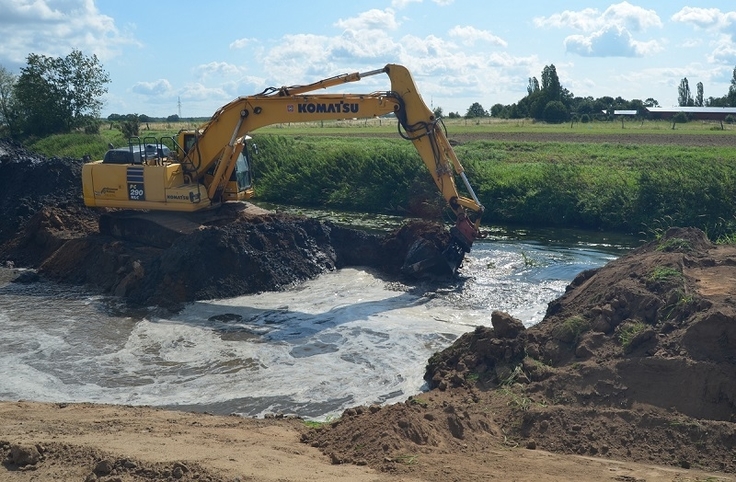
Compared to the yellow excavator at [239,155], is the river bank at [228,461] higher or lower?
lower

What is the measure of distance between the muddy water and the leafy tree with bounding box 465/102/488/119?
72.9 meters

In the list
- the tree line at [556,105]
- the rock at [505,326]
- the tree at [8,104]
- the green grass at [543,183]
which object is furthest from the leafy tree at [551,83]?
the rock at [505,326]

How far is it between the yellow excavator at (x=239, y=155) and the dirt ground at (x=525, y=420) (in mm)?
5121

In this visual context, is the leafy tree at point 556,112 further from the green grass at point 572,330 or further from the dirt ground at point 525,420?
the green grass at point 572,330

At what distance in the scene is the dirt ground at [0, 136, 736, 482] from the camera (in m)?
7.65

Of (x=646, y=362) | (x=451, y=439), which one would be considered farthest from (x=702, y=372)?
(x=451, y=439)

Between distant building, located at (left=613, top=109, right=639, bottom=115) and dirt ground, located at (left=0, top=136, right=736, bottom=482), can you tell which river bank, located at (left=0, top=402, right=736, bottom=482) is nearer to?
dirt ground, located at (left=0, top=136, right=736, bottom=482)

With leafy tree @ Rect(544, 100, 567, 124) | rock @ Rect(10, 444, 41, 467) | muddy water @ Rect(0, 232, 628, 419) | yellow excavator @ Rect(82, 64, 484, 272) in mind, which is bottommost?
muddy water @ Rect(0, 232, 628, 419)

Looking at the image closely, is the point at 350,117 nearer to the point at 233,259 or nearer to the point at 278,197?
the point at 233,259

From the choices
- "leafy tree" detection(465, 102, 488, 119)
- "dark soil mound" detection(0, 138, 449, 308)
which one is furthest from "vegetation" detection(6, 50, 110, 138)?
"leafy tree" detection(465, 102, 488, 119)

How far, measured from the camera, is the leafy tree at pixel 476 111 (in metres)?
90.2

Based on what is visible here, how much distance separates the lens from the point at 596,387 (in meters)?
9.52

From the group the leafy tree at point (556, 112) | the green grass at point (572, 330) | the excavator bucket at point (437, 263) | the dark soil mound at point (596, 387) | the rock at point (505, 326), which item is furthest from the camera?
the leafy tree at point (556, 112)

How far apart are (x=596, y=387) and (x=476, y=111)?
282 ft
